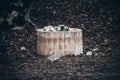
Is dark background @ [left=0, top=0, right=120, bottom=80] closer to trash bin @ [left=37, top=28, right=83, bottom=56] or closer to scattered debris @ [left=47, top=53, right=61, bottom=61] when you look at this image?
scattered debris @ [left=47, top=53, right=61, bottom=61]

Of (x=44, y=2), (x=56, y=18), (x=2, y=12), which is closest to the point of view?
(x=2, y=12)

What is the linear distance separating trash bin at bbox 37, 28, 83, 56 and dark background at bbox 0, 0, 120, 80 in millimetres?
268

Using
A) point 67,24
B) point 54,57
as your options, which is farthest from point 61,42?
point 67,24

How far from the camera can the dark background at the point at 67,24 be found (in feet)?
35.9

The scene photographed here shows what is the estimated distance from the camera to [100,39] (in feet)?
47.7

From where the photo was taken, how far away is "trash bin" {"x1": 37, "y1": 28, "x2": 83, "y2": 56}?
12773 mm

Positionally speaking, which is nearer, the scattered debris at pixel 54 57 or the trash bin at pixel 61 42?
the scattered debris at pixel 54 57

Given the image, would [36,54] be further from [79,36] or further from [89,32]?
[89,32]

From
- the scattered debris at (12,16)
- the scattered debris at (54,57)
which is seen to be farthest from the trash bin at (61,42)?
the scattered debris at (12,16)

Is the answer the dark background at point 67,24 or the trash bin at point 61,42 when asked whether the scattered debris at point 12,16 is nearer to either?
the dark background at point 67,24

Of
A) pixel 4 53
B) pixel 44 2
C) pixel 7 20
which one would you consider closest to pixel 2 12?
pixel 7 20

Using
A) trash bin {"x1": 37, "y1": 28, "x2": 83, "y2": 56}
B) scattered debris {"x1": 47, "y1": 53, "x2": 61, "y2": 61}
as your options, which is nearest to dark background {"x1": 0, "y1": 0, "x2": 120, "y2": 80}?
scattered debris {"x1": 47, "y1": 53, "x2": 61, "y2": 61}

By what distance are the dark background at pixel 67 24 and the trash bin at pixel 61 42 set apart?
268 millimetres

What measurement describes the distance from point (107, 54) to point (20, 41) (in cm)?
346
